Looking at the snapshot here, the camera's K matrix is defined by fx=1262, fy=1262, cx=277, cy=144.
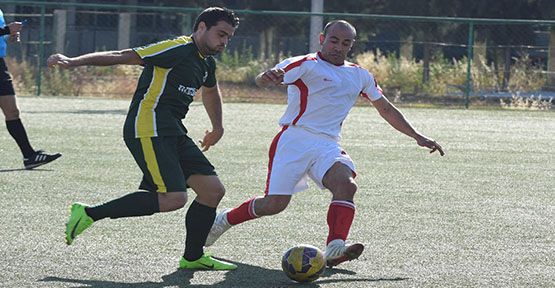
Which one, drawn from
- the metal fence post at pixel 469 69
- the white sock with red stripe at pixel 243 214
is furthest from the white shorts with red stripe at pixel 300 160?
the metal fence post at pixel 469 69

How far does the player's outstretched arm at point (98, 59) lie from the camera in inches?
274

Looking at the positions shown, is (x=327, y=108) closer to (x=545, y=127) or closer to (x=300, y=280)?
(x=300, y=280)

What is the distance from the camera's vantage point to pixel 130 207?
7227 millimetres

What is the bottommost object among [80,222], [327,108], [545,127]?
[545,127]

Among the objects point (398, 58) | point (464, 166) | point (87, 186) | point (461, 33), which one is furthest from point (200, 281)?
point (461, 33)

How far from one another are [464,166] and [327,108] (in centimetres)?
587

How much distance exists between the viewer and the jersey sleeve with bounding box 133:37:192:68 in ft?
23.4

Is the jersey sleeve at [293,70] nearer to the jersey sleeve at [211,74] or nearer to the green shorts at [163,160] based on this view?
the jersey sleeve at [211,74]

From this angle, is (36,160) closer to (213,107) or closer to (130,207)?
(213,107)

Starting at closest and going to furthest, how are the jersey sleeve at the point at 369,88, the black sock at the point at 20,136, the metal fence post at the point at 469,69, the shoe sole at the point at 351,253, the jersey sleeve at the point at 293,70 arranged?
the shoe sole at the point at 351,253 → the jersey sleeve at the point at 293,70 → the jersey sleeve at the point at 369,88 → the black sock at the point at 20,136 → the metal fence post at the point at 469,69

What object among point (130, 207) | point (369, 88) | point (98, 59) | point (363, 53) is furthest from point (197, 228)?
point (363, 53)

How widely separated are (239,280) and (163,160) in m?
0.85

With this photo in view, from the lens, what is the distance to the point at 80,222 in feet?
23.7

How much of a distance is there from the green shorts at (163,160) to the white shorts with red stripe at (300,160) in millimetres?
595
